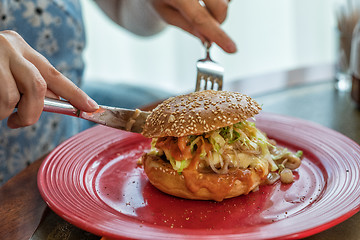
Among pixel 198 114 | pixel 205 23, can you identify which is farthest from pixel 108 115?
pixel 205 23

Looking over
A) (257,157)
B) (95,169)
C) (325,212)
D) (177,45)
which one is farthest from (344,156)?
(177,45)

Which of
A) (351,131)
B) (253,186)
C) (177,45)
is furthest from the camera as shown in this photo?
(177,45)

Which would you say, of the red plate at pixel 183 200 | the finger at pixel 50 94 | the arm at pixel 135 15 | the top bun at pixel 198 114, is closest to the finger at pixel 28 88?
the finger at pixel 50 94

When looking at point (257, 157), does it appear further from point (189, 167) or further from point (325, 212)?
point (325, 212)

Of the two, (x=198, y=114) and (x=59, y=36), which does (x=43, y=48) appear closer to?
(x=59, y=36)

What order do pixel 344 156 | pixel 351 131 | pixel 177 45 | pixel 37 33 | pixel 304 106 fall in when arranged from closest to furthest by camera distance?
pixel 344 156
pixel 351 131
pixel 37 33
pixel 304 106
pixel 177 45

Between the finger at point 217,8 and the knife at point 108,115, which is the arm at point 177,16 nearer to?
the finger at point 217,8
